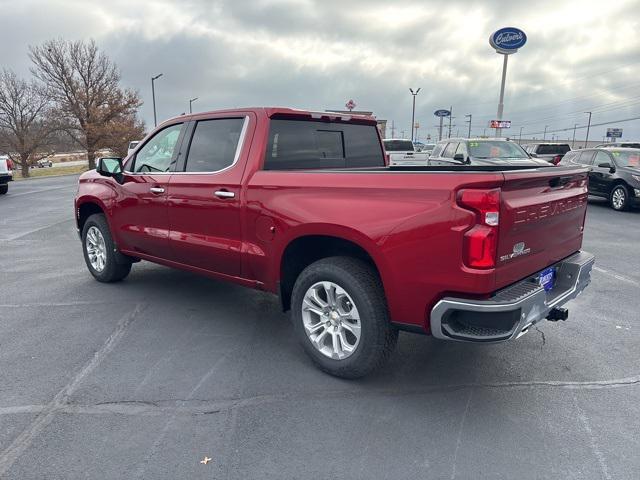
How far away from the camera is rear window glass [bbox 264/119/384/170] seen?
159 inches

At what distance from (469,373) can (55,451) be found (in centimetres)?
278

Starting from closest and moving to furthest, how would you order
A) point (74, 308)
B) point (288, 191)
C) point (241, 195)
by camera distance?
1. point (288, 191)
2. point (241, 195)
3. point (74, 308)

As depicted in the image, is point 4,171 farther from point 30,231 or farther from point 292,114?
point 292,114

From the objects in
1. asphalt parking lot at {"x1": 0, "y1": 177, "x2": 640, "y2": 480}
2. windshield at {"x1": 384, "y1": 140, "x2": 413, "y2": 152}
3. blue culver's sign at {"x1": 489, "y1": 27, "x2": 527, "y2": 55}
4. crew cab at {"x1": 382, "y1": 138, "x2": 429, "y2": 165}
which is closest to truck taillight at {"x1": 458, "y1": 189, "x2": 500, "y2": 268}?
asphalt parking lot at {"x1": 0, "y1": 177, "x2": 640, "y2": 480}

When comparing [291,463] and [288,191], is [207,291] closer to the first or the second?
[288,191]

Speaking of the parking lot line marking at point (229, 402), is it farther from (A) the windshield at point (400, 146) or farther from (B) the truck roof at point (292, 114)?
(A) the windshield at point (400, 146)

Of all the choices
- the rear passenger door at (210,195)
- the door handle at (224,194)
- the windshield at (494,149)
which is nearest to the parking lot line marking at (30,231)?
the rear passenger door at (210,195)

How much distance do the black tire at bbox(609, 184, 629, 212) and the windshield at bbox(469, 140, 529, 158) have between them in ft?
7.85

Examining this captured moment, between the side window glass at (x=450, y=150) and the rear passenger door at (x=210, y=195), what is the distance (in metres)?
11.4

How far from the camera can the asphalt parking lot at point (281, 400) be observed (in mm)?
2615

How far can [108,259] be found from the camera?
5.66m

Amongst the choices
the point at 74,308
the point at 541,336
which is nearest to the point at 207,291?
the point at 74,308

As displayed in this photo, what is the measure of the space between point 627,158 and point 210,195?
12.7 metres

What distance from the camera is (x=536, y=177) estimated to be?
2953 millimetres
